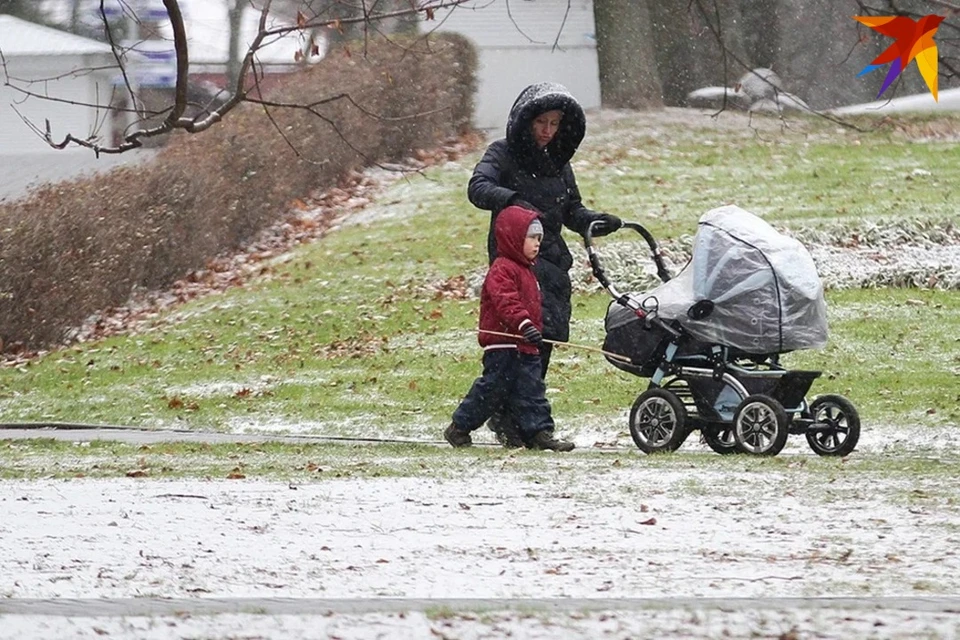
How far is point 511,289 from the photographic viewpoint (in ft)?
31.8

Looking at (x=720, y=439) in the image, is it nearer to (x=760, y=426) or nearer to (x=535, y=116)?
(x=760, y=426)

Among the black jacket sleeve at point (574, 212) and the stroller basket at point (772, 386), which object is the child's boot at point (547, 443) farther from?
the black jacket sleeve at point (574, 212)

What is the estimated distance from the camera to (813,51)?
43000 millimetres

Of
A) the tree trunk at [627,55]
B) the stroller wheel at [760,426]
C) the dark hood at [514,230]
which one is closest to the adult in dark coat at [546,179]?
the dark hood at [514,230]

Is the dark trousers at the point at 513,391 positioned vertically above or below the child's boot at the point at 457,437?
above

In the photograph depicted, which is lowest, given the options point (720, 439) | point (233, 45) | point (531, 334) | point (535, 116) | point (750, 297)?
point (720, 439)

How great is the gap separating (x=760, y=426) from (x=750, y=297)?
0.70 metres

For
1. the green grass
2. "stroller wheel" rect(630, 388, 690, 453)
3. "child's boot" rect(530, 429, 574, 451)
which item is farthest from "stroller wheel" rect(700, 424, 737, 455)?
the green grass

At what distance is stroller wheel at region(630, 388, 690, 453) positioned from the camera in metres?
9.71

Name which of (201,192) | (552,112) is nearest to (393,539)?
(552,112)

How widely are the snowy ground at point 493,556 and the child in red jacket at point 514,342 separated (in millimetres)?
993

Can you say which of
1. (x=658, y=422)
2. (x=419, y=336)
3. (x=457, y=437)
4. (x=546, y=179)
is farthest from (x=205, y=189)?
(x=658, y=422)

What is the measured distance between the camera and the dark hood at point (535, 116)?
986cm

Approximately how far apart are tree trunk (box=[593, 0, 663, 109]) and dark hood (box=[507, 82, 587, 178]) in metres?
25.2
